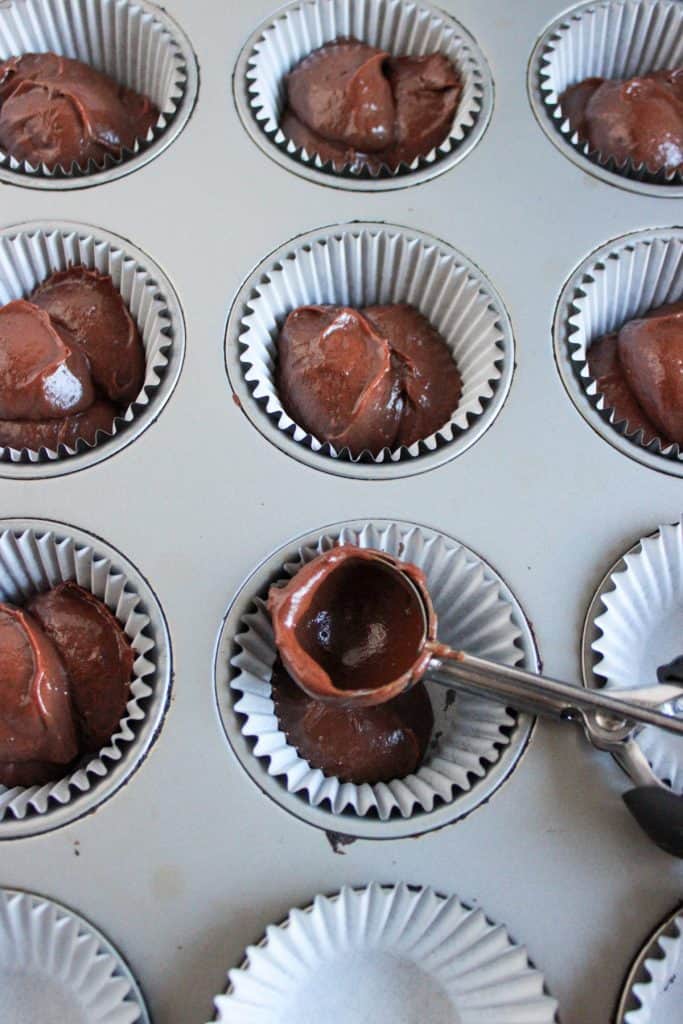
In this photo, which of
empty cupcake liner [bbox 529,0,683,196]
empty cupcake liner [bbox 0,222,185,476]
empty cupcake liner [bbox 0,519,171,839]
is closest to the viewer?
empty cupcake liner [bbox 0,519,171,839]

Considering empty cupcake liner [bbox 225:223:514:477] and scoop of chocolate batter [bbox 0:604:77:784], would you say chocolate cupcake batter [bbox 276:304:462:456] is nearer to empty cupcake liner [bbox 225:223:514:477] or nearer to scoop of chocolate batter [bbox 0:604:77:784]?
empty cupcake liner [bbox 225:223:514:477]

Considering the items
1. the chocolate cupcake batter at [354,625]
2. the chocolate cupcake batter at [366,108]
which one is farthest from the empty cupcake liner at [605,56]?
the chocolate cupcake batter at [354,625]

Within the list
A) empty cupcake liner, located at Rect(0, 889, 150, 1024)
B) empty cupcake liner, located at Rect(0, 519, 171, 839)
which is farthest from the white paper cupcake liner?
empty cupcake liner, located at Rect(0, 889, 150, 1024)

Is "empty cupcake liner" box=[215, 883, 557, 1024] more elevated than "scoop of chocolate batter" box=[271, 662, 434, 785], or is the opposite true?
"scoop of chocolate batter" box=[271, 662, 434, 785]

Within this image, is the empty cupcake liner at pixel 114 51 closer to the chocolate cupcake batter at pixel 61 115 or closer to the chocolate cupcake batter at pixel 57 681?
the chocolate cupcake batter at pixel 61 115

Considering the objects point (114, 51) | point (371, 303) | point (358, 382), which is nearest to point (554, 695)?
point (358, 382)
